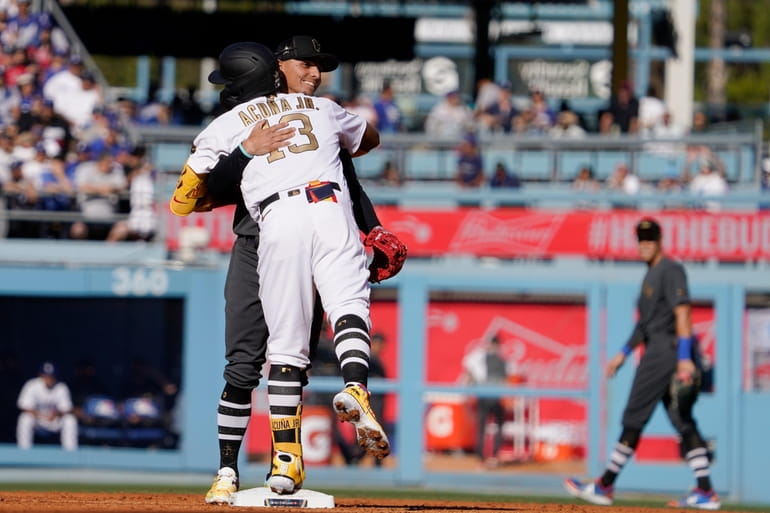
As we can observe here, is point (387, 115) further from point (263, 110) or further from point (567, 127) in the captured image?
point (263, 110)

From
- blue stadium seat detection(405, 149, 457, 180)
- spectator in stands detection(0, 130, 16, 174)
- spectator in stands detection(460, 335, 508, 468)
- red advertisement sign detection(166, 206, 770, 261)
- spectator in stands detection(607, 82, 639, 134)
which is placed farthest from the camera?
spectator in stands detection(607, 82, 639, 134)

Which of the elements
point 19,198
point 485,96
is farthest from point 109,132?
point 485,96

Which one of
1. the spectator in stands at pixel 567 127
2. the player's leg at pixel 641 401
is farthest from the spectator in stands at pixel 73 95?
the player's leg at pixel 641 401

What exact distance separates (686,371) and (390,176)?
6.88 meters

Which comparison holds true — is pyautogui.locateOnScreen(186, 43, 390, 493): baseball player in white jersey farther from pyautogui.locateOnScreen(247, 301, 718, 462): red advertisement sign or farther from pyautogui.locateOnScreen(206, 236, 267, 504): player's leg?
pyautogui.locateOnScreen(247, 301, 718, 462): red advertisement sign

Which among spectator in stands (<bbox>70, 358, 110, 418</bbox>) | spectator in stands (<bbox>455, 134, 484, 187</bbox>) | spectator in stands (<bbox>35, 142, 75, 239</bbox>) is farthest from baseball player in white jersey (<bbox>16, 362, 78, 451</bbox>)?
spectator in stands (<bbox>455, 134, 484, 187</bbox>)

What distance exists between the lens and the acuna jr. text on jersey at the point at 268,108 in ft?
19.7

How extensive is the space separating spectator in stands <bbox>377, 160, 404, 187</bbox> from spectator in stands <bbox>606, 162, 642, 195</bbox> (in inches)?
94.8

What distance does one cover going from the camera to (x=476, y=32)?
67.1ft

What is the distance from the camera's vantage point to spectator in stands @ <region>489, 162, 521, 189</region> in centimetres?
1588

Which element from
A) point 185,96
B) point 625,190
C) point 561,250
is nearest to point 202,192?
point 561,250

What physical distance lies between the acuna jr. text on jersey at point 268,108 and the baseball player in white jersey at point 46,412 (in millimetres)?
9271

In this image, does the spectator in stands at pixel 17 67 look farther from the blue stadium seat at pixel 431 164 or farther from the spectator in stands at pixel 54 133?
the blue stadium seat at pixel 431 164

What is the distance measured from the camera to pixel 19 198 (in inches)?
601
